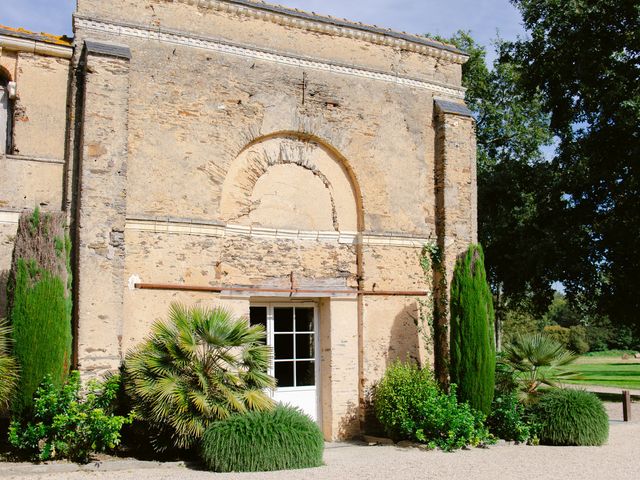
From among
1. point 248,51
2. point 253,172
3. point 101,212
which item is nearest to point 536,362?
point 253,172

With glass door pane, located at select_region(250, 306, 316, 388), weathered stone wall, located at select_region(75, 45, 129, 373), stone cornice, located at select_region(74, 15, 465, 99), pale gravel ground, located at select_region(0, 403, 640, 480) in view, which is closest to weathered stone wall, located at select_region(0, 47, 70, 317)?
weathered stone wall, located at select_region(75, 45, 129, 373)

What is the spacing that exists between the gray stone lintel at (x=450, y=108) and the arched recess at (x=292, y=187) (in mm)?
2340

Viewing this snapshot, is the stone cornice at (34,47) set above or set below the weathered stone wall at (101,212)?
above

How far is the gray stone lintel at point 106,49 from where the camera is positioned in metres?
11.0

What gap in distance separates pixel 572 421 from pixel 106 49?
9.76 m

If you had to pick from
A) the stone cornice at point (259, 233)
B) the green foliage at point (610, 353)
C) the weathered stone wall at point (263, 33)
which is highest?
the weathered stone wall at point (263, 33)

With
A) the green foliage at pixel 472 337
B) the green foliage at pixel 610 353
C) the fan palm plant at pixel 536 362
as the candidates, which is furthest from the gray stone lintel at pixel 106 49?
the green foliage at pixel 610 353

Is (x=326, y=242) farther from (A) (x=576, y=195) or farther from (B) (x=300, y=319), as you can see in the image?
(A) (x=576, y=195)

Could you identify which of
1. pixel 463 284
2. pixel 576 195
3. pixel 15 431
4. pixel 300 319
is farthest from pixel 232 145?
pixel 576 195

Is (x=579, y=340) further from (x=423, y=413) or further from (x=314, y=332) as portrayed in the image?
(x=423, y=413)

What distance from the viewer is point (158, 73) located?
11.6m

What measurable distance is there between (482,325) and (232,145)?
529 centimetres

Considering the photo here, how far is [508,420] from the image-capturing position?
1219cm

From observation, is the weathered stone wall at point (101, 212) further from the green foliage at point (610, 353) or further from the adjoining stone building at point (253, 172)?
the green foliage at point (610, 353)
